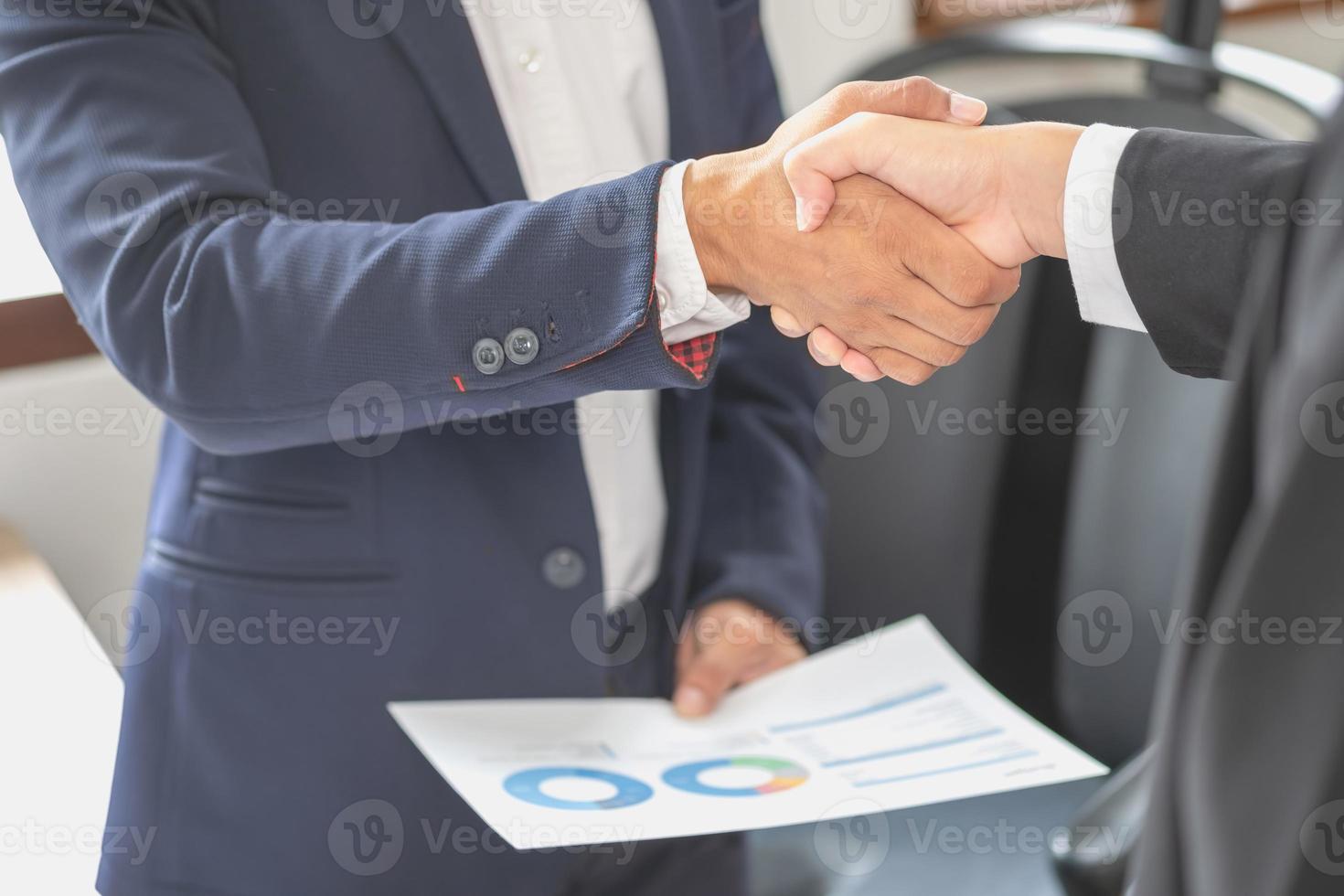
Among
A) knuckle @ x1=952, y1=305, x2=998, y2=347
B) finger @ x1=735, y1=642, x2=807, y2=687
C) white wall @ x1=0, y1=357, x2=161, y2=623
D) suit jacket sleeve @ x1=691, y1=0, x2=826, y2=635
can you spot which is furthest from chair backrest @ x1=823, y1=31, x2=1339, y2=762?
white wall @ x1=0, y1=357, x2=161, y2=623

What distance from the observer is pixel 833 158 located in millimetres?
724

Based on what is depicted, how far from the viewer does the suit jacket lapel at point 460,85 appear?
0.81 metres

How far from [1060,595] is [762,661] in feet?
1.56

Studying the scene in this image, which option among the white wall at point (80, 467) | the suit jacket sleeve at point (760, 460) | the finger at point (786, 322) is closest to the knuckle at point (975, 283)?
the finger at point (786, 322)

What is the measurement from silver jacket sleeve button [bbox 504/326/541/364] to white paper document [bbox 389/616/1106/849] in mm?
280

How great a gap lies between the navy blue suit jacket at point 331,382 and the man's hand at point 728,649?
2 cm

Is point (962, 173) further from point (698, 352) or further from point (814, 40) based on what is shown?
point (814, 40)

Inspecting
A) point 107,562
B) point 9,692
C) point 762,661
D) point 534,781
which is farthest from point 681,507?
point 107,562

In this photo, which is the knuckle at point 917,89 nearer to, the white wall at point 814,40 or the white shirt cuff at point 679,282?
the white shirt cuff at point 679,282

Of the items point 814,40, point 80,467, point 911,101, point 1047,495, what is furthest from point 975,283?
point 814,40

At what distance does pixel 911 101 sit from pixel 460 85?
0.30 metres

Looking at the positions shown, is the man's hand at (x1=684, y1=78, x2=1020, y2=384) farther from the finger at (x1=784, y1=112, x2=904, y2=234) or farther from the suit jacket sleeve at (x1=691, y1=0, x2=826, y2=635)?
the suit jacket sleeve at (x1=691, y1=0, x2=826, y2=635)

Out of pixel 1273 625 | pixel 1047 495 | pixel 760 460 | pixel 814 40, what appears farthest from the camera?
pixel 814 40

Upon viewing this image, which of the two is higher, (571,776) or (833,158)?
(833,158)
